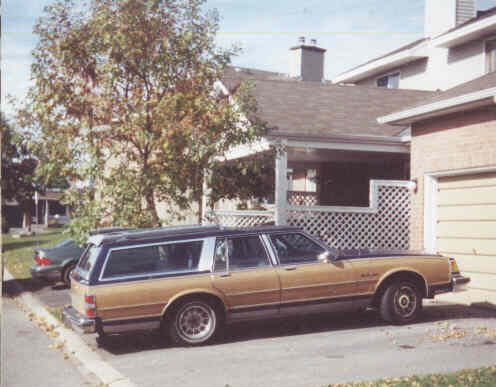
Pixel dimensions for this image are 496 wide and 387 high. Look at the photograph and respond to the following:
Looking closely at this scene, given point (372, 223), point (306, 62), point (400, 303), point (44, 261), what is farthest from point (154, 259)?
point (306, 62)

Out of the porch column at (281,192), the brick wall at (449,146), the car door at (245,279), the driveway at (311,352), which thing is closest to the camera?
the driveway at (311,352)

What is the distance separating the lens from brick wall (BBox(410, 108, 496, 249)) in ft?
36.3

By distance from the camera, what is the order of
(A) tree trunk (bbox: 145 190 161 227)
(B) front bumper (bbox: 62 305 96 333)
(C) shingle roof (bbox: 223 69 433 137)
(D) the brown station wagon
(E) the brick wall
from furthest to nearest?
(C) shingle roof (bbox: 223 69 433 137) → (A) tree trunk (bbox: 145 190 161 227) → (E) the brick wall → (D) the brown station wagon → (B) front bumper (bbox: 62 305 96 333)

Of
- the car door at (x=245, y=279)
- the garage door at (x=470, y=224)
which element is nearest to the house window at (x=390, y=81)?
the garage door at (x=470, y=224)

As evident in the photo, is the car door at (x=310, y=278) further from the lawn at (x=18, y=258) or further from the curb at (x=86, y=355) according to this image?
the lawn at (x=18, y=258)

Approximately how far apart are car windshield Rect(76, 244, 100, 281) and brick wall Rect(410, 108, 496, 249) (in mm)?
6750

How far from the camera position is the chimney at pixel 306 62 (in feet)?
98.2

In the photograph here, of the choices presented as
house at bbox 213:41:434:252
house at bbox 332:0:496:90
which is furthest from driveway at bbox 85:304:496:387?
house at bbox 332:0:496:90

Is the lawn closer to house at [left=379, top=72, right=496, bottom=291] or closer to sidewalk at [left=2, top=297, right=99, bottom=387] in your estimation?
sidewalk at [left=2, top=297, right=99, bottom=387]

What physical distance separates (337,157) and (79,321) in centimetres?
1137

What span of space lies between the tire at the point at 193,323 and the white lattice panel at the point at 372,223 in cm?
575

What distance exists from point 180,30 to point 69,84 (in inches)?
88.7

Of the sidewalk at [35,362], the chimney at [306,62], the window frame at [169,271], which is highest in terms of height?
the chimney at [306,62]

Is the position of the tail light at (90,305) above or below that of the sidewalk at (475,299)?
above
